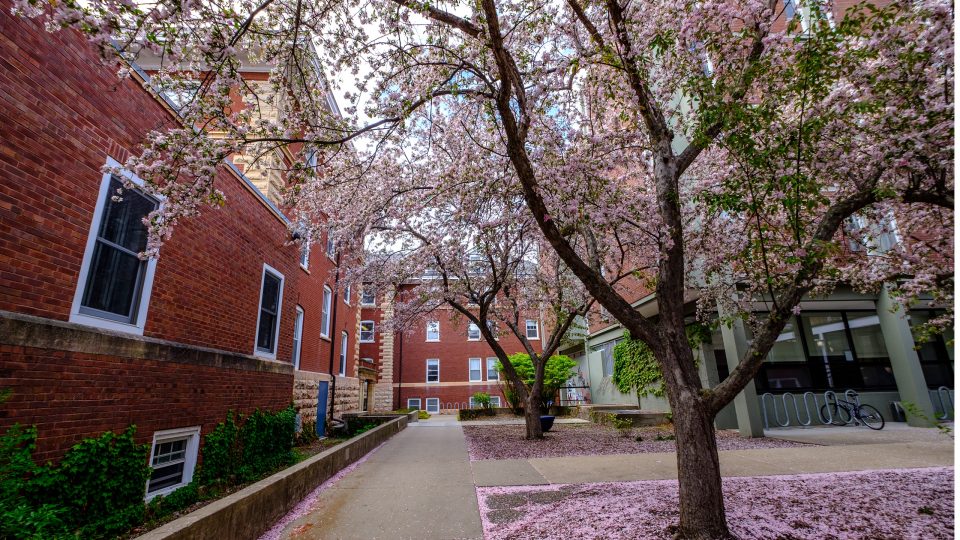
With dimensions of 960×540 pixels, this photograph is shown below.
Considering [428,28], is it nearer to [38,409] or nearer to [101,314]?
[101,314]

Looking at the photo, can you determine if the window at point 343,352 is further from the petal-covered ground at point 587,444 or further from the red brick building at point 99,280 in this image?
the red brick building at point 99,280

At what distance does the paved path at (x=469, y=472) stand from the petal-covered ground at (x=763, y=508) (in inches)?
17.5

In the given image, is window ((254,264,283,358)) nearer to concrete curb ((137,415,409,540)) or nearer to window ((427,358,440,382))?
concrete curb ((137,415,409,540))

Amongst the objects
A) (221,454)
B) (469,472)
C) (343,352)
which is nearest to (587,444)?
(469,472)

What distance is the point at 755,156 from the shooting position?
4.30 metres

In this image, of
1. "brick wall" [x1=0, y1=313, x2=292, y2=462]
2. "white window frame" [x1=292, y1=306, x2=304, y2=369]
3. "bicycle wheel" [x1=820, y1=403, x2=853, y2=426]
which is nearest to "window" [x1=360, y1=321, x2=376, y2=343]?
"white window frame" [x1=292, y1=306, x2=304, y2=369]

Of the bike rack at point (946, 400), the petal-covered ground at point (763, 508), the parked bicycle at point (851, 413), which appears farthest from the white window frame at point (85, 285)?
the bike rack at point (946, 400)

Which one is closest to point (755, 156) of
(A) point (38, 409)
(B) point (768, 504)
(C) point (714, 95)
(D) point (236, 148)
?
(C) point (714, 95)

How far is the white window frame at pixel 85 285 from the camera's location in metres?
4.98

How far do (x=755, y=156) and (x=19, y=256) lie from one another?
291 inches

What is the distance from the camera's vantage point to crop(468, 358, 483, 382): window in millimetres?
32406

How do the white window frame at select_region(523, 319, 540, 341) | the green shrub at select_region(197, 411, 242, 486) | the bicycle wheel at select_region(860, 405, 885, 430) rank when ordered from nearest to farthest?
→ the green shrub at select_region(197, 411, 242, 486) → the bicycle wheel at select_region(860, 405, 885, 430) → the white window frame at select_region(523, 319, 540, 341)

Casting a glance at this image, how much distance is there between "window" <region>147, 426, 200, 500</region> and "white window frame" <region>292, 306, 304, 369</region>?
21.3 feet

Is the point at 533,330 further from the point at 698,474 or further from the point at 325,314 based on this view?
the point at 698,474
